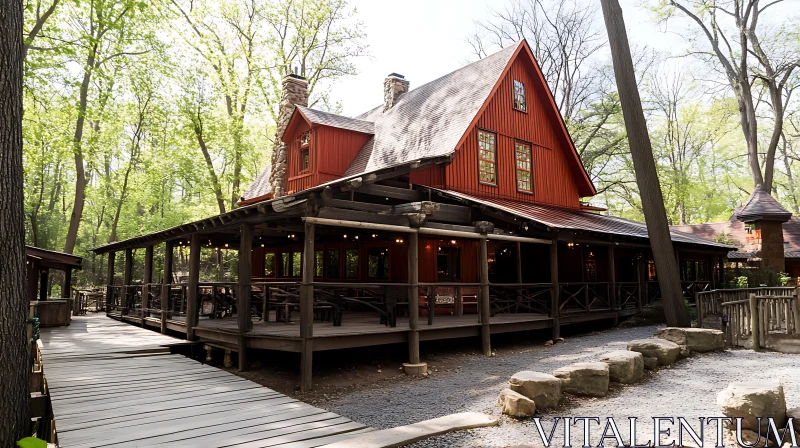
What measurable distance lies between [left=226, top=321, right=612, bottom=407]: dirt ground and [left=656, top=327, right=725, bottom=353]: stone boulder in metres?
3.21

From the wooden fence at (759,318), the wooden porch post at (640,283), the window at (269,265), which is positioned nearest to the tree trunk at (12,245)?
the wooden fence at (759,318)

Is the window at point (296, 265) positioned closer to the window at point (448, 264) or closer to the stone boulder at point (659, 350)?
the window at point (448, 264)

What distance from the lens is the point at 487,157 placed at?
15695 mm

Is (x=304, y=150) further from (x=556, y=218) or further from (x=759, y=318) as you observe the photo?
(x=759, y=318)

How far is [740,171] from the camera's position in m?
38.0

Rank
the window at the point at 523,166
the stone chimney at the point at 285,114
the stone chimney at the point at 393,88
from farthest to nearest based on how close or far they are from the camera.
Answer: the stone chimney at the point at 393,88, the stone chimney at the point at 285,114, the window at the point at 523,166

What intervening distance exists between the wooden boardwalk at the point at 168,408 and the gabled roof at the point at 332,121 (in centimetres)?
901

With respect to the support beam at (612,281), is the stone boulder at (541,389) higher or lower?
lower

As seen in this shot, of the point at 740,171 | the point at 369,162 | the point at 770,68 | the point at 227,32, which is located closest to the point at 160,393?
the point at 369,162

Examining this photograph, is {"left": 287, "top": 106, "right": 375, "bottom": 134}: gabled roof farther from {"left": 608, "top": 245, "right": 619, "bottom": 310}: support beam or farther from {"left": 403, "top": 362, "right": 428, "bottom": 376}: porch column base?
{"left": 608, "top": 245, "right": 619, "bottom": 310}: support beam

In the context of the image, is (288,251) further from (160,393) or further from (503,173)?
(160,393)

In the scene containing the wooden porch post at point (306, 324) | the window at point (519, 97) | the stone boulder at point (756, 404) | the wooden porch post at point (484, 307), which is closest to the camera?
the stone boulder at point (756, 404)

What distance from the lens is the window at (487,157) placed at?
1548 cm

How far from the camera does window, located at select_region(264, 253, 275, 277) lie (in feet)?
67.5
